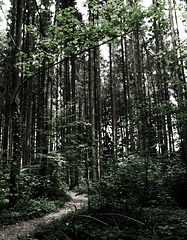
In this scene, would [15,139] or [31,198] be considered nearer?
[15,139]

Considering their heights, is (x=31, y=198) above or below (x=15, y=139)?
below

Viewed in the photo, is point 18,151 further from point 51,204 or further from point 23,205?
point 51,204

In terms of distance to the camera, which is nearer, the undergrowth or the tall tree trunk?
the undergrowth

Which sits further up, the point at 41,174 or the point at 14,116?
the point at 14,116

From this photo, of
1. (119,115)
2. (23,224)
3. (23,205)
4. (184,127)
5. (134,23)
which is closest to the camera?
(134,23)

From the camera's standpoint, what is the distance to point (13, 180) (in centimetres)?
627

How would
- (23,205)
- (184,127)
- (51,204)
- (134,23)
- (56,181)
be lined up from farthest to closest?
1. (56,181)
2. (51,204)
3. (23,205)
4. (184,127)
5. (134,23)

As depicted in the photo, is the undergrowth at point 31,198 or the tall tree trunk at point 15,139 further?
the tall tree trunk at point 15,139

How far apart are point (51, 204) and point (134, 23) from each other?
7.18 m

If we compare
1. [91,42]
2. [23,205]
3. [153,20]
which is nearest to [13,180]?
[23,205]

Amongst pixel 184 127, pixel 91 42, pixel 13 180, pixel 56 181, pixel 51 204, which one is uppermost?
pixel 91 42

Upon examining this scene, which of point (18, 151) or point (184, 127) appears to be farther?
point (18, 151)

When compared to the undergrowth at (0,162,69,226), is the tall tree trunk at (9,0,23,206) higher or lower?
higher

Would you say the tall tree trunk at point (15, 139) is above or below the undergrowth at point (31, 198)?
above
